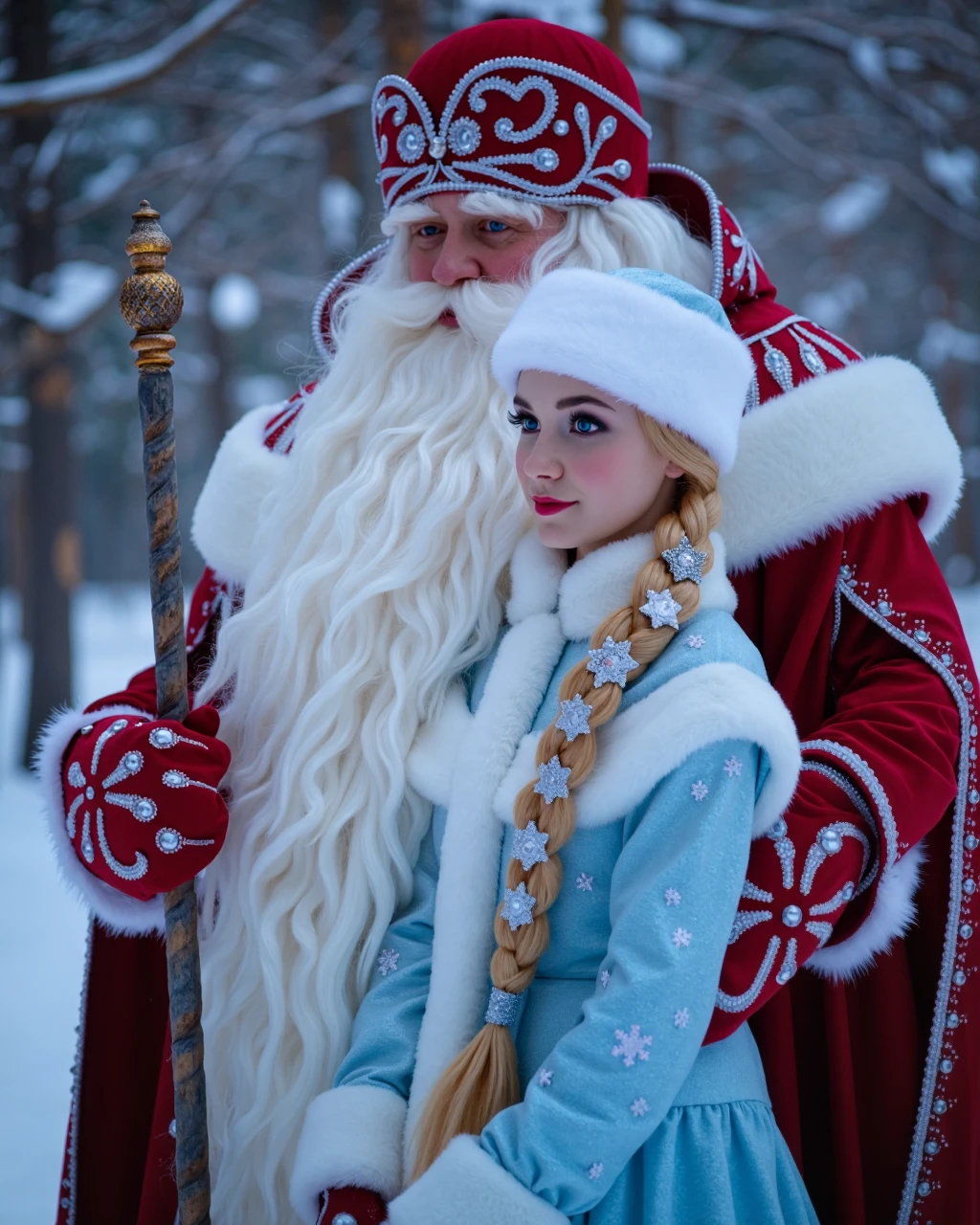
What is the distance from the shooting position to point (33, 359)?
23.0 ft

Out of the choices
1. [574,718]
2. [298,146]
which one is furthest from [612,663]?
[298,146]

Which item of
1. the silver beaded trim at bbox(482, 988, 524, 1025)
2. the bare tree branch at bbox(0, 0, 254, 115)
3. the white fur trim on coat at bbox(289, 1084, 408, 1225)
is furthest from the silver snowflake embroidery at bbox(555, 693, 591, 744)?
the bare tree branch at bbox(0, 0, 254, 115)

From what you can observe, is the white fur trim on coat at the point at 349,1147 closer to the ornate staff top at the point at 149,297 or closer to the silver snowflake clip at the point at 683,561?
the silver snowflake clip at the point at 683,561

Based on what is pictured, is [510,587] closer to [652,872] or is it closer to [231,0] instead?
[652,872]

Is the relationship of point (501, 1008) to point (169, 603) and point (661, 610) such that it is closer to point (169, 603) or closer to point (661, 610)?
point (661, 610)

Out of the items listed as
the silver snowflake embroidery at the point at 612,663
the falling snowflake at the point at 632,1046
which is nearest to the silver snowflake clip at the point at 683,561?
the silver snowflake embroidery at the point at 612,663

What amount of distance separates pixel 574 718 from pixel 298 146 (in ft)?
34.4

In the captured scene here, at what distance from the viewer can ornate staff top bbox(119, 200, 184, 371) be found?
5.85 feet

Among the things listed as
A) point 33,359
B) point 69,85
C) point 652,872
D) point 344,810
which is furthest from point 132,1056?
point 33,359

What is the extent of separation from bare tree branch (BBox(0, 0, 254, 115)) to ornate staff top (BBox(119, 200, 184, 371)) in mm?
2758

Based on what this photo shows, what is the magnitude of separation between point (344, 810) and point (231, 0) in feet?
11.5

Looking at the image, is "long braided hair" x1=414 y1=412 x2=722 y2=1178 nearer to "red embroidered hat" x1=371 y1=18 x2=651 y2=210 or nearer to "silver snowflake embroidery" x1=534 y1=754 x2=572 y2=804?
"silver snowflake embroidery" x1=534 y1=754 x2=572 y2=804

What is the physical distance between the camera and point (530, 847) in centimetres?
159

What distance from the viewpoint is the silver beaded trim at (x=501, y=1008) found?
1.61 meters
